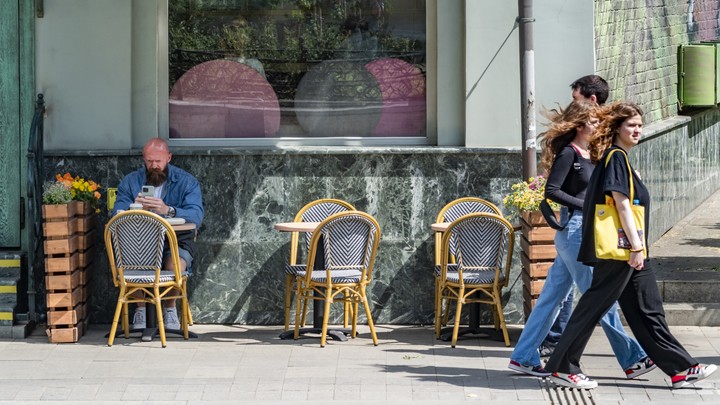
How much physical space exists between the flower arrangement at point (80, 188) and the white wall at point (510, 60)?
117 inches

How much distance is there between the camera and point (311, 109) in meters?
10.7

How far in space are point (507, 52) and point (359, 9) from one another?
129 cm

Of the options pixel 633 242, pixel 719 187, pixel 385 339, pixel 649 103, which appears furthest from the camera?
pixel 719 187

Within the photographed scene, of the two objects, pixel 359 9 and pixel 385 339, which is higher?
pixel 359 9

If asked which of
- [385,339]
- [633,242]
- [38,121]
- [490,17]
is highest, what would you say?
[490,17]

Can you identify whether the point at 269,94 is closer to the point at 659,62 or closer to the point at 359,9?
the point at 359,9

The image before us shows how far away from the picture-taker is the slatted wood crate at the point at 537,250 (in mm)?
9188

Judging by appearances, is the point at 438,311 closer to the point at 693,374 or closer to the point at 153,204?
the point at 153,204

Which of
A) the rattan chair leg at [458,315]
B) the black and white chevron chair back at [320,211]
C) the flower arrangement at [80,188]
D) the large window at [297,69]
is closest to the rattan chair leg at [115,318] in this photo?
the flower arrangement at [80,188]

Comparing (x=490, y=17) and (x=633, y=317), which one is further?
(x=490, y=17)

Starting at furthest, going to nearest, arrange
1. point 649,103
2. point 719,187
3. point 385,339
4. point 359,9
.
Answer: point 719,187, point 649,103, point 359,9, point 385,339

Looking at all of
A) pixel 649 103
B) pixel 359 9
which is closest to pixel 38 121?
pixel 359 9

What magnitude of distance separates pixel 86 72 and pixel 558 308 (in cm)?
435

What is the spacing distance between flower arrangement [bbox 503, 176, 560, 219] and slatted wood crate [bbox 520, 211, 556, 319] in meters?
0.07
